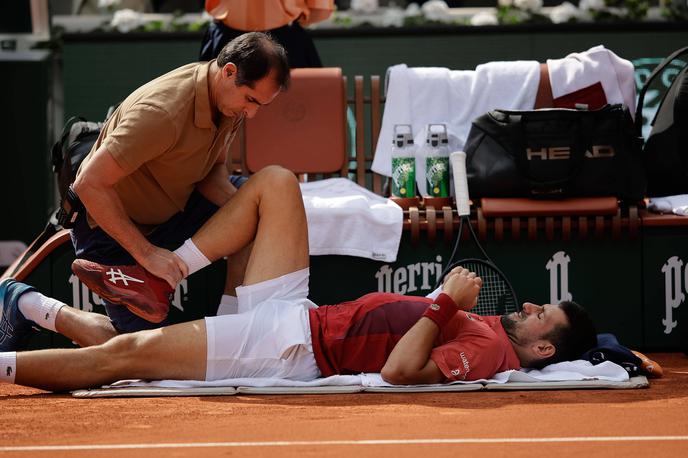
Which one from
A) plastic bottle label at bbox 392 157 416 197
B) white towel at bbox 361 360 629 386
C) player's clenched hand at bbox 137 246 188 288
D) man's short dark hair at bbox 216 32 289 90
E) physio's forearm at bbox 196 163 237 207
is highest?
man's short dark hair at bbox 216 32 289 90

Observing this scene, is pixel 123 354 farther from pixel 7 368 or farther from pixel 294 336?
pixel 294 336

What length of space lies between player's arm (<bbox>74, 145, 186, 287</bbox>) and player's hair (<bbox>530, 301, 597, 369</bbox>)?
149cm

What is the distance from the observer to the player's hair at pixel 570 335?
4.76 metres

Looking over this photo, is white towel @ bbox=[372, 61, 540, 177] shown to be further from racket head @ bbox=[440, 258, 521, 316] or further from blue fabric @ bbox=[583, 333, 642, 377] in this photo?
blue fabric @ bbox=[583, 333, 642, 377]

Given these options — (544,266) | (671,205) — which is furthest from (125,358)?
(671,205)

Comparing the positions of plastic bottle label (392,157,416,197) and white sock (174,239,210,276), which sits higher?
plastic bottle label (392,157,416,197)

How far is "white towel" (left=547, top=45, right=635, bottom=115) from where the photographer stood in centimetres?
625

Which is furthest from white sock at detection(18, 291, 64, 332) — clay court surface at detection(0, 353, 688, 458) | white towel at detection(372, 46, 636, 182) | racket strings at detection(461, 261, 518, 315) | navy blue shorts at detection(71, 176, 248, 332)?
white towel at detection(372, 46, 636, 182)

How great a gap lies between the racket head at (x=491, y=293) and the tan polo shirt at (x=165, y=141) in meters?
1.24

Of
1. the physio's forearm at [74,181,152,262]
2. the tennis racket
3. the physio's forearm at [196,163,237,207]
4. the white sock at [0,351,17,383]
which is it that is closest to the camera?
the white sock at [0,351,17,383]

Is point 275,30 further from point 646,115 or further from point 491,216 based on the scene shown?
point 646,115

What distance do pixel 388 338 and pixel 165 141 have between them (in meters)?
1.13

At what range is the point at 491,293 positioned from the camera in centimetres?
549

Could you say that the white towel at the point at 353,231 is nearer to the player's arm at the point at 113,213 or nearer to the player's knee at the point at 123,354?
the player's arm at the point at 113,213
